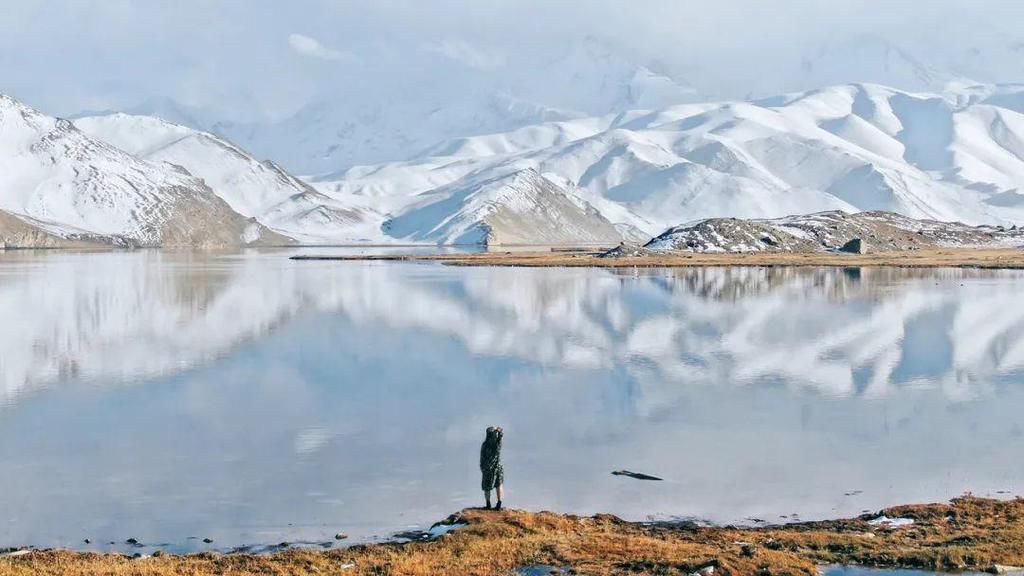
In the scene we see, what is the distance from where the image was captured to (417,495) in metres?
24.8

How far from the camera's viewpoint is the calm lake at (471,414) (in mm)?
24109

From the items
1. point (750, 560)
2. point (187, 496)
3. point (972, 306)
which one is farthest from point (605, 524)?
point (972, 306)

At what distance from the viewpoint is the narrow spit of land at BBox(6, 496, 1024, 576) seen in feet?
60.8

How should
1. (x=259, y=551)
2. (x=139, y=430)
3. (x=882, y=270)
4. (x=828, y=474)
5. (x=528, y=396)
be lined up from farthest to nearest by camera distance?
(x=882, y=270) < (x=528, y=396) < (x=139, y=430) < (x=828, y=474) < (x=259, y=551)

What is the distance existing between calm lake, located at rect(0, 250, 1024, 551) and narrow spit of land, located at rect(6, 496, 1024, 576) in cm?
161

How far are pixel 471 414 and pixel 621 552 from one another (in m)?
15.6

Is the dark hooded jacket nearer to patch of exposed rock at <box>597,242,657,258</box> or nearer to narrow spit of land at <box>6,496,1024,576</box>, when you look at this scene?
narrow spit of land at <box>6,496,1024,576</box>

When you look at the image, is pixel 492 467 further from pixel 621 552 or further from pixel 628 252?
pixel 628 252

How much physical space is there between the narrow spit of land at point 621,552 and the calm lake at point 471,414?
1606mm

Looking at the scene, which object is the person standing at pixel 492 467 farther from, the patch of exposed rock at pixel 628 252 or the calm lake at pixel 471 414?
the patch of exposed rock at pixel 628 252

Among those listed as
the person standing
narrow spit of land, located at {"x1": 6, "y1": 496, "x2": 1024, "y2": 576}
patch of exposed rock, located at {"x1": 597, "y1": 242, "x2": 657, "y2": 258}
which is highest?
patch of exposed rock, located at {"x1": 597, "y1": 242, "x2": 657, "y2": 258}

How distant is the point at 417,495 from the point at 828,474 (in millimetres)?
10384

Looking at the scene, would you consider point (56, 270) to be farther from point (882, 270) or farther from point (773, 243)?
point (773, 243)

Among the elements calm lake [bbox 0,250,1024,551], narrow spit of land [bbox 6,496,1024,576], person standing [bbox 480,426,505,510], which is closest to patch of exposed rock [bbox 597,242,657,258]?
calm lake [bbox 0,250,1024,551]
